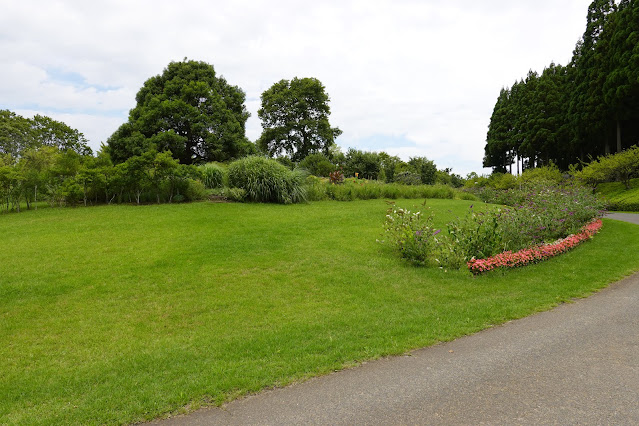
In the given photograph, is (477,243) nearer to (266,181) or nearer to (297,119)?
(266,181)

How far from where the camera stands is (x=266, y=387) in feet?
10.5

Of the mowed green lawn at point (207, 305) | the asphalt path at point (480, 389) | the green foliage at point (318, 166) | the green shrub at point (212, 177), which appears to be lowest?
the asphalt path at point (480, 389)

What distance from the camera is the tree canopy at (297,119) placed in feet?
114

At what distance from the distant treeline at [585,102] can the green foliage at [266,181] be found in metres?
24.6

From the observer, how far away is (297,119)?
35344 millimetres

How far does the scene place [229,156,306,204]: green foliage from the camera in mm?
12758

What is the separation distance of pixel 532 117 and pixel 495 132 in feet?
19.4

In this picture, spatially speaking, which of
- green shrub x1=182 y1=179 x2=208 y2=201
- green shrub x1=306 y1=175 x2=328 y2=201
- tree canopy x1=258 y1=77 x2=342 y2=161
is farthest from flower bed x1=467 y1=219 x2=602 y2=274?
tree canopy x1=258 y1=77 x2=342 y2=161

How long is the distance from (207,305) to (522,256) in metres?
6.14

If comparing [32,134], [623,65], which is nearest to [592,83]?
[623,65]

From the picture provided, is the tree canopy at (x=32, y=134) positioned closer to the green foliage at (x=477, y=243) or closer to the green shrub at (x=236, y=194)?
the green shrub at (x=236, y=194)

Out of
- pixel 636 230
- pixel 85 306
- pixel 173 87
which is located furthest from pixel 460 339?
pixel 173 87

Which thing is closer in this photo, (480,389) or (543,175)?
(480,389)

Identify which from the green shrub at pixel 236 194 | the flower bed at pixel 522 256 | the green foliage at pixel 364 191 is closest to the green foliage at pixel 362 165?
the green foliage at pixel 364 191
